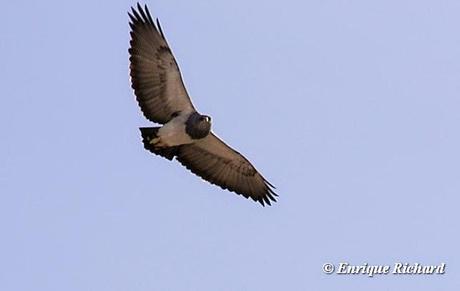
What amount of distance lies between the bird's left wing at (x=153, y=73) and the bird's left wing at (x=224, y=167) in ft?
4.41

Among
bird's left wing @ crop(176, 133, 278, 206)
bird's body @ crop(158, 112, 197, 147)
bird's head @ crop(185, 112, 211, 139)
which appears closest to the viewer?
bird's head @ crop(185, 112, 211, 139)

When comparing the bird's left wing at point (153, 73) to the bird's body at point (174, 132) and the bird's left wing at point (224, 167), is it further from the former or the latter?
the bird's left wing at point (224, 167)

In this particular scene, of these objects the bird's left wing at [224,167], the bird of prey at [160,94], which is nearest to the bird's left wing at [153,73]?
the bird of prey at [160,94]

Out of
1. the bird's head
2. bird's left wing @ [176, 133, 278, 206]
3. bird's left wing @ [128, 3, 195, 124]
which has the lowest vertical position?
bird's left wing @ [176, 133, 278, 206]

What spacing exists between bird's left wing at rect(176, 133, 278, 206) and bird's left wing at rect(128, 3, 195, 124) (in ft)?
4.41

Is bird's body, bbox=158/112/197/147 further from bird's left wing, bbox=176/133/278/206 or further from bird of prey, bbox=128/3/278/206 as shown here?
bird's left wing, bbox=176/133/278/206

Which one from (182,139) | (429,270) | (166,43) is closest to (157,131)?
(182,139)

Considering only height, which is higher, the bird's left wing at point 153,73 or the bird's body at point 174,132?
the bird's left wing at point 153,73

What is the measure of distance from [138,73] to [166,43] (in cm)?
102

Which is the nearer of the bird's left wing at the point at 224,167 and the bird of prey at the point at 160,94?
the bird of prey at the point at 160,94

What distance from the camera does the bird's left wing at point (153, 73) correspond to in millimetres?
22750

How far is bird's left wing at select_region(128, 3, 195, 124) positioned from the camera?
2275 centimetres

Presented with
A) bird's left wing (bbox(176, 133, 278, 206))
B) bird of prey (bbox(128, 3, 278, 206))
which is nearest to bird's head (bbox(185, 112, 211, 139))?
bird of prey (bbox(128, 3, 278, 206))

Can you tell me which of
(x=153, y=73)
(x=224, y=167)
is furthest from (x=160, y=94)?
(x=224, y=167)
